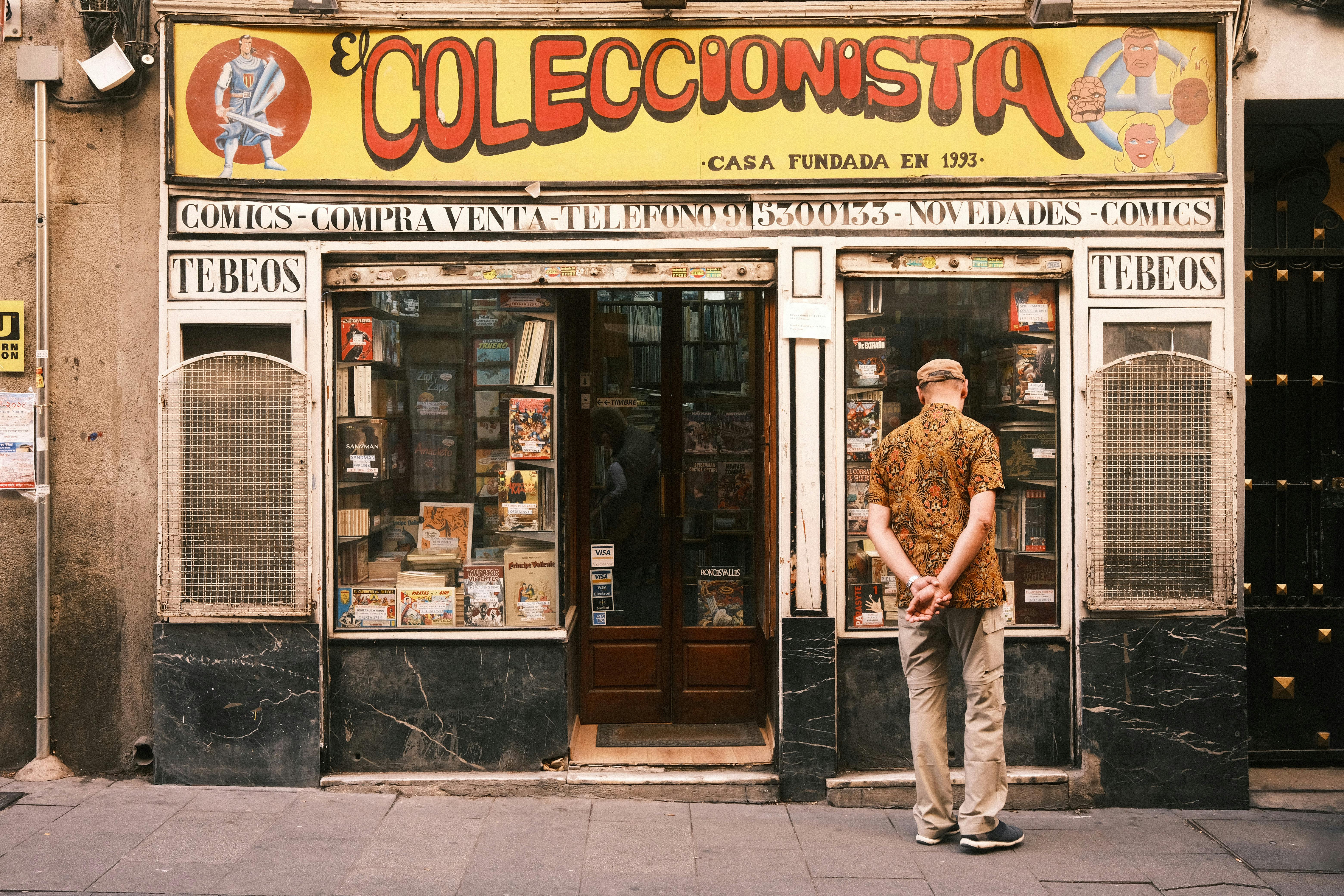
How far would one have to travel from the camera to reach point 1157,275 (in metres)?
5.03

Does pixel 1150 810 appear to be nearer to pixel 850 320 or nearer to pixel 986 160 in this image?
pixel 850 320

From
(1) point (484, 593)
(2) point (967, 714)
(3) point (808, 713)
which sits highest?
(1) point (484, 593)

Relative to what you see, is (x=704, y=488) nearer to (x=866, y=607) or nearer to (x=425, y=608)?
(x=866, y=607)

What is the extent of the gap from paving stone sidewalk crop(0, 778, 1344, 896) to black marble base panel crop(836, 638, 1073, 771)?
30 centimetres

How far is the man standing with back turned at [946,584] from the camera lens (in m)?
Result: 4.10

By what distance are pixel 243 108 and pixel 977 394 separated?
417 centimetres

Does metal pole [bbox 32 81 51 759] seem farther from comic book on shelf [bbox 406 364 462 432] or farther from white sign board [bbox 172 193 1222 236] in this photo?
comic book on shelf [bbox 406 364 462 432]

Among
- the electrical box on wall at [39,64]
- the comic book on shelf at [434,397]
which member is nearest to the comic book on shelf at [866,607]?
the comic book on shelf at [434,397]

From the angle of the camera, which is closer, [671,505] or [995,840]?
[995,840]

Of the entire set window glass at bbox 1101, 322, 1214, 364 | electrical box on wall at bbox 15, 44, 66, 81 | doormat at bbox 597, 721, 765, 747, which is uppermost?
electrical box on wall at bbox 15, 44, 66, 81

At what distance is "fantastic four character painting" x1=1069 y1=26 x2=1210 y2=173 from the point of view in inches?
198

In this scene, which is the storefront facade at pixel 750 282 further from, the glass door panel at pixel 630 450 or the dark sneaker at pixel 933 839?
the glass door panel at pixel 630 450

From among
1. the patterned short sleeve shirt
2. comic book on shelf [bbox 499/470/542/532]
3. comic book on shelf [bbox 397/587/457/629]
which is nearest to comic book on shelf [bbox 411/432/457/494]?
comic book on shelf [bbox 499/470/542/532]

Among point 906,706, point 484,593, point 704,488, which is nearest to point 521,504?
point 484,593
